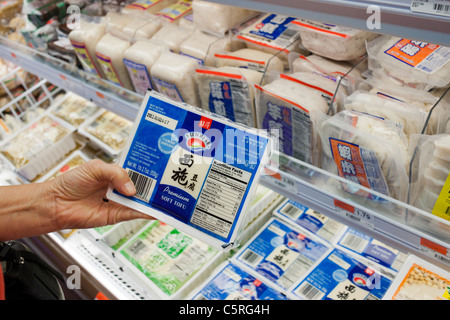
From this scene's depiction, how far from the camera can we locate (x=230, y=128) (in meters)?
0.91

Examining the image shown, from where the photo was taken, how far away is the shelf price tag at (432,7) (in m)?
0.64

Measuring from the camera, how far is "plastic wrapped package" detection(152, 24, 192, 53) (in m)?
1.58

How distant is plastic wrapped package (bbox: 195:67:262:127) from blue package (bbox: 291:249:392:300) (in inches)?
26.4

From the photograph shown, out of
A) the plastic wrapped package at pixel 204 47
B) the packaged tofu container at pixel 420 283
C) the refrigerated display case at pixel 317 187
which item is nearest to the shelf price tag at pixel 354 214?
the refrigerated display case at pixel 317 187

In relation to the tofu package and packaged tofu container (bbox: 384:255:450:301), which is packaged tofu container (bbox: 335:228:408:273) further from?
the tofu package

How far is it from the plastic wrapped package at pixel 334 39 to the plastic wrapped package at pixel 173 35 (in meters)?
0.51

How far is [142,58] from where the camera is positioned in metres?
1.44

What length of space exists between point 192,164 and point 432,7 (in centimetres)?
60

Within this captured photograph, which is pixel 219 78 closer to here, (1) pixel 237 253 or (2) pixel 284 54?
(2) pixel 284 54

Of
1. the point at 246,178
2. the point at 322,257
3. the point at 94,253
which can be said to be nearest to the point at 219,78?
the point at 246,178

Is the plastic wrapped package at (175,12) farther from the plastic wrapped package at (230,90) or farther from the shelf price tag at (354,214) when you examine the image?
the shelf price tag at (354,214)

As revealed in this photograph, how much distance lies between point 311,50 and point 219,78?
0.37 metres

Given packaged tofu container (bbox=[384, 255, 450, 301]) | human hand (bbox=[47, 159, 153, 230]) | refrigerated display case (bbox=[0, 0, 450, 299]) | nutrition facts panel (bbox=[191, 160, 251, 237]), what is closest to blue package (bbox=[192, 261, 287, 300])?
refrigerated display case (bbox=[0, 0, 450, 299])

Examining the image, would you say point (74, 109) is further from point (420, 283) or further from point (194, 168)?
point (420, 283)
